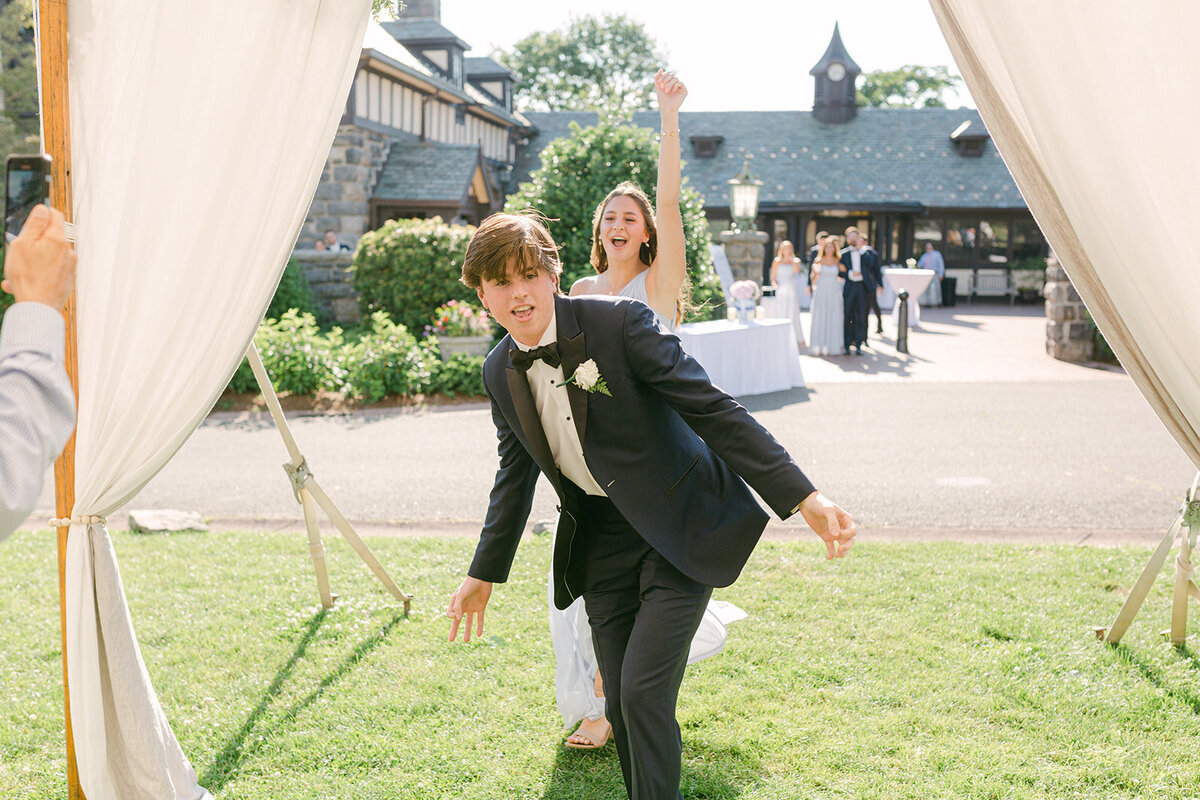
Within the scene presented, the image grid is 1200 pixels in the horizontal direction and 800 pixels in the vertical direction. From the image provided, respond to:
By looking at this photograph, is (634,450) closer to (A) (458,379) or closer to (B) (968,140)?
(A) (458,379)

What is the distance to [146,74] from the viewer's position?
298 centimetres

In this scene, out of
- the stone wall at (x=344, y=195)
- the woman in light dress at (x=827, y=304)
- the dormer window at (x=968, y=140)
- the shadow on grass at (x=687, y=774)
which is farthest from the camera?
the dormer window at (x=968, y=140)

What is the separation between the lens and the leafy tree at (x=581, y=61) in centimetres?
6050

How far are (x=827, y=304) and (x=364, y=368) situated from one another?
829 cm

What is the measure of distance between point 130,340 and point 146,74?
813 millimetres

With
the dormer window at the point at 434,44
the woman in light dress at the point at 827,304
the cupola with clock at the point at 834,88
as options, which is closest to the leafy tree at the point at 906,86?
the cupola with clock at the point at 834,88

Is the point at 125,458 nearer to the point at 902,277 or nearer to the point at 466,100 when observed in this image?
the point at 902,277

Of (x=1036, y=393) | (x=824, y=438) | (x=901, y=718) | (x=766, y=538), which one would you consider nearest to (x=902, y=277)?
(x=1036, y=393)

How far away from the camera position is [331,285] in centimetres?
1986

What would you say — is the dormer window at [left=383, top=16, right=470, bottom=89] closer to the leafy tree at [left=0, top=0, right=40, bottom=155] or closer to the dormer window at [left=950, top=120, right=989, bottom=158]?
the leafy tree at [left=0, top=0, right=40, bottom=155]

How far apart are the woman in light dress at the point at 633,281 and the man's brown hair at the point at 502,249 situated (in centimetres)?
92

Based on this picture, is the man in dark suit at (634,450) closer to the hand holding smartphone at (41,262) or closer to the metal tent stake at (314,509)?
the hand holding smartphone at (41,262)

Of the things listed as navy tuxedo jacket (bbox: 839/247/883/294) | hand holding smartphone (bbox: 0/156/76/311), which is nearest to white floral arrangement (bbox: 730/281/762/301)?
navy tuxedo jacket (bbox: 839/247/883/294)

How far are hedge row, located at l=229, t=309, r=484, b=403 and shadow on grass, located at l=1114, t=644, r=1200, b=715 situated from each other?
8672 mm
